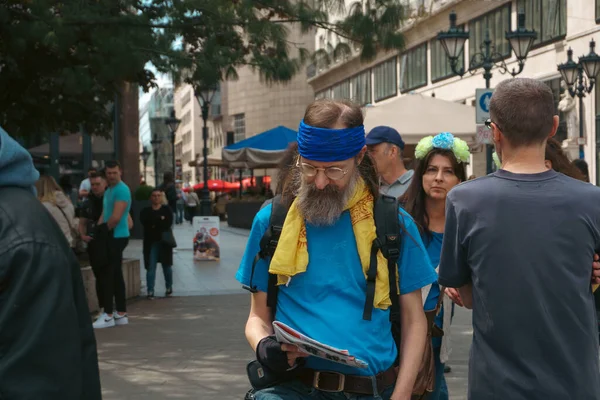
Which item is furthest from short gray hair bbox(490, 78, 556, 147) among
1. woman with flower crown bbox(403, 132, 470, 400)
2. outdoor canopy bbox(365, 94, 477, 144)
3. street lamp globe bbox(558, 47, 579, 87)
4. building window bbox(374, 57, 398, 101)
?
building window bbox(374, 57, 398, 101)

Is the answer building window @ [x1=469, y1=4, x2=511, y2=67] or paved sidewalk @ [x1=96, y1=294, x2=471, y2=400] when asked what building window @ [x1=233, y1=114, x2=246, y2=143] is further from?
paved sidewalk @ [x1=96, y1=294, x2=471, y2=400]

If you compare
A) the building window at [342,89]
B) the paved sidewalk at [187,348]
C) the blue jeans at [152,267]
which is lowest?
the paved sidewalk at [187,348]

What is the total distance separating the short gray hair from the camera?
3.35 meters

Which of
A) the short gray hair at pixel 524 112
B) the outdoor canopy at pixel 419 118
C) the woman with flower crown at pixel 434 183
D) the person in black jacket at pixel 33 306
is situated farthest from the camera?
the outdoor canopy at pixel 419 118

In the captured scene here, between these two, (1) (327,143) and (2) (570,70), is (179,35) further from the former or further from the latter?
(2) (570,70)

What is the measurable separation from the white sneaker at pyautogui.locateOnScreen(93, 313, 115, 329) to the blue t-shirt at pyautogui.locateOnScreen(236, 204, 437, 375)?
317 inches

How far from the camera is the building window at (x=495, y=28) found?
39.1 metres

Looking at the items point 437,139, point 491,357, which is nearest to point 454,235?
point 491,357

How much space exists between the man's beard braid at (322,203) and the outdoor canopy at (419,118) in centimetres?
1198

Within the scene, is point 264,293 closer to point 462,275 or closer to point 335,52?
point 462,275

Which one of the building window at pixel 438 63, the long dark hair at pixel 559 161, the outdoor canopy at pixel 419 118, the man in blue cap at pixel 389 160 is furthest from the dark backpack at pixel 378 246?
the building window at pixel 438 63

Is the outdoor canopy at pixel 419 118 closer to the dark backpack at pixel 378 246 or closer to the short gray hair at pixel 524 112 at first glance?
the dark backpack at pixel 378 246

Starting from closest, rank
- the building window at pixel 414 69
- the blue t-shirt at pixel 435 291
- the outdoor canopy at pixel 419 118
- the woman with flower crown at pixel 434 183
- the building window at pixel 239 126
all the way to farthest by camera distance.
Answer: the blue t-shirt at pixel 435 291
the woman with flower crown at pixel 434 183
the outdoor canopy at pixel 419 118
the building window at pixel 414 69
the building window at pixel 239 126

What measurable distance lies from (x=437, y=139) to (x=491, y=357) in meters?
2.55
